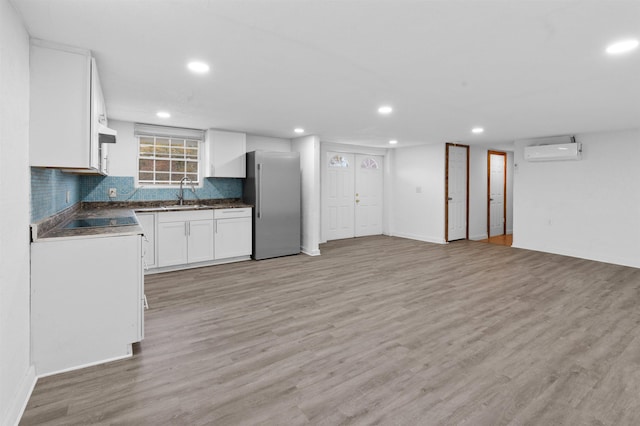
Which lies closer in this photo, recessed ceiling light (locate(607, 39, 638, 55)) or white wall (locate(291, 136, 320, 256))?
recessed ceiling light (locate(607, 39, 638, 55))

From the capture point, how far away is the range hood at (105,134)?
2.62 m

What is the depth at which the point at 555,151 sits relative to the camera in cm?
587

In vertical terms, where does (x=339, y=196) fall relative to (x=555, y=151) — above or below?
below

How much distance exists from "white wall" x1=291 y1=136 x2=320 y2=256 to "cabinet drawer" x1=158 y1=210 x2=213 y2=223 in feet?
5.94

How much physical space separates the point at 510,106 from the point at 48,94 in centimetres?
446

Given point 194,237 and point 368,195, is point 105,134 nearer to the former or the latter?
point 194,237

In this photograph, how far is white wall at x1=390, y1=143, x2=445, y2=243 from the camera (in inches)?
288

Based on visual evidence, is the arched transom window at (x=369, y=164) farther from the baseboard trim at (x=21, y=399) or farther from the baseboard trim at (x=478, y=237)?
the baseboard trim at (x=21, y=399)

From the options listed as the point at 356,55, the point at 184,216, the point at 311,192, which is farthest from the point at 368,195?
the point at 356,55

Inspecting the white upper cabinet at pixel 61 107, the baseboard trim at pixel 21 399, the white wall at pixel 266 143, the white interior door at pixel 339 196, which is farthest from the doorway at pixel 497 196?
the baseboard trim at pixel 21 399

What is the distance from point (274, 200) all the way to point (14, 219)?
4012 millimetres

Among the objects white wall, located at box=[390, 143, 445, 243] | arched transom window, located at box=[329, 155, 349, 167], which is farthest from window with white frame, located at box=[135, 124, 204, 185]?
white wall, located at box=[390, 143, 445, 243]

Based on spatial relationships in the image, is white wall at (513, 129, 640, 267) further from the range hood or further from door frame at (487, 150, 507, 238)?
the range hood

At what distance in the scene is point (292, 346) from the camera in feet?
8.43
